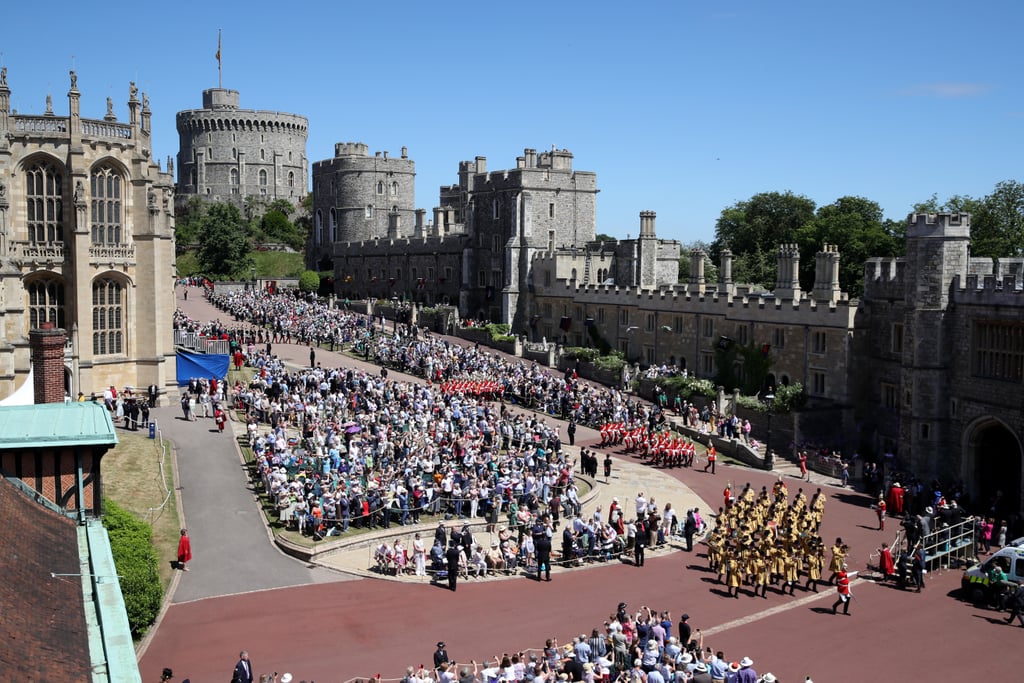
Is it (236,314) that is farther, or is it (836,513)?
(236,314)

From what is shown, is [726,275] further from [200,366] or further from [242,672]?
[242,672]

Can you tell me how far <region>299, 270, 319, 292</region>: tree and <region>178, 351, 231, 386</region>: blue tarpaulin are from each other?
47.4m

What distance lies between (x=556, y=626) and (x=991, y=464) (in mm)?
21776

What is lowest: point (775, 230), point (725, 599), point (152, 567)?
point (725, 599)

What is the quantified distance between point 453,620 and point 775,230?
71.6 meters

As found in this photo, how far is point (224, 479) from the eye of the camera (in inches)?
1210

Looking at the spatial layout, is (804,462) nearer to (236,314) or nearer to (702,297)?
(702,297)

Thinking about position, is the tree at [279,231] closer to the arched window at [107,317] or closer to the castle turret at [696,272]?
the castle turret at [696,272]

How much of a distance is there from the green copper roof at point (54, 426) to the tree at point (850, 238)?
181 feet

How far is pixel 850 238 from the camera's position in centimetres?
6981

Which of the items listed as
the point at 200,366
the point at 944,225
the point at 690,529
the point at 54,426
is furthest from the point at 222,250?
the point at 54,426

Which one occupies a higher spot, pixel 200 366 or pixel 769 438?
pixel 200 366

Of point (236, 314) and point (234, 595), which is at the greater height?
point (236, 314)

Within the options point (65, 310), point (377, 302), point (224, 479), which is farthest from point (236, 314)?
point (224, 479)
